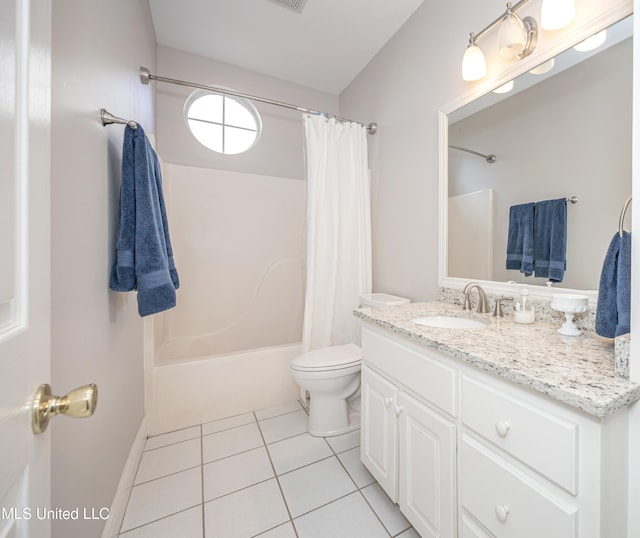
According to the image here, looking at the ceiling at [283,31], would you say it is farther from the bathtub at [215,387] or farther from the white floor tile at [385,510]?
the white floor tile at [385,510]

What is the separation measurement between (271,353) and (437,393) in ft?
4.57

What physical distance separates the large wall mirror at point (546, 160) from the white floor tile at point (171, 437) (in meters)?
1.83

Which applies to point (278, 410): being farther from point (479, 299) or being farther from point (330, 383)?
point (479, 299)

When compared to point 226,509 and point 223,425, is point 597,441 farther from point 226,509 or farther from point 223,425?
point 223,425

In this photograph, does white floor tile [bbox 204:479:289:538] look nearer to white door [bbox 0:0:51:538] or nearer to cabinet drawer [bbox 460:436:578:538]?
cabinet drawer [bbox 460:436:578:538]

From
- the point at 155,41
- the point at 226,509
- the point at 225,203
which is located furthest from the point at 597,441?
the point at 155,41

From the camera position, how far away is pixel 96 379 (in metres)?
0.97

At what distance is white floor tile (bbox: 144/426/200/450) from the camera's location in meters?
1.67

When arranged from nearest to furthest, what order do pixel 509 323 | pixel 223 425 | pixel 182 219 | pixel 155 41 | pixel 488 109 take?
1. pixel 509 323
2. pixel 488 109
3. pixel 223 425
4. pixel 155 41
5. pixel 182 219

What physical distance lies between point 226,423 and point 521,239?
2.04 meters

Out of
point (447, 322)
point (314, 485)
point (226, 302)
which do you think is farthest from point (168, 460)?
point (447, 322)

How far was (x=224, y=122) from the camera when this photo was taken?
2.48 m

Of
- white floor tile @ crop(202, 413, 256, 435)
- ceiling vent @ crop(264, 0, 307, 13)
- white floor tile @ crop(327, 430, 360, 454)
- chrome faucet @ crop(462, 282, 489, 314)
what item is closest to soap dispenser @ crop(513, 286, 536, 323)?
chrome faucet @ crop(462, 282, 489, 314)

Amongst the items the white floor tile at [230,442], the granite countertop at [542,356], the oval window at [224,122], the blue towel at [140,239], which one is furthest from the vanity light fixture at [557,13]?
the white floor tile at [230,442]
